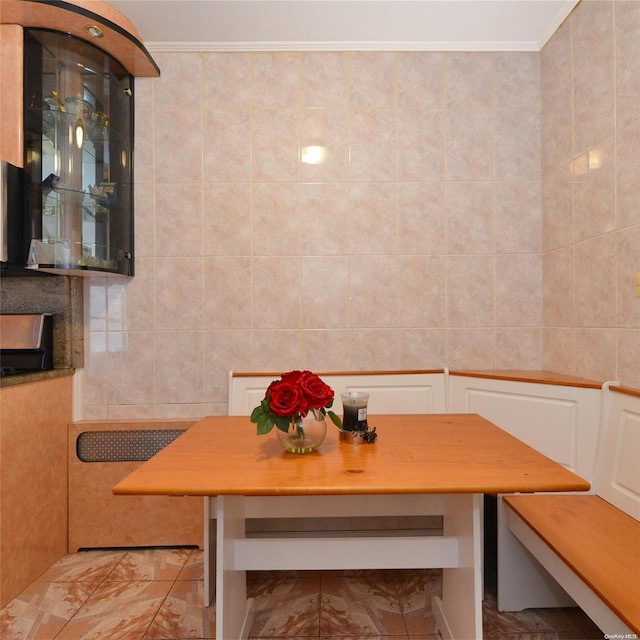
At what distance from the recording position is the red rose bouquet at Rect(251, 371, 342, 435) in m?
1.22

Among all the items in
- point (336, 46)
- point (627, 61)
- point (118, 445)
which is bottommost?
point (118, 445)

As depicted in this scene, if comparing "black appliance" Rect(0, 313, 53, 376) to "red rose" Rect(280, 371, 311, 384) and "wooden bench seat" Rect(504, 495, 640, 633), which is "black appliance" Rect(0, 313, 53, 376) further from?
"wooden bench seat" Rect(504, 495, 640, 633)

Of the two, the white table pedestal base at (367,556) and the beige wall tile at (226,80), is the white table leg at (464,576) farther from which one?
the beige wall tile at (226,80)

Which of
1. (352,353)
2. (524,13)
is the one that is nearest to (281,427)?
(352,353)

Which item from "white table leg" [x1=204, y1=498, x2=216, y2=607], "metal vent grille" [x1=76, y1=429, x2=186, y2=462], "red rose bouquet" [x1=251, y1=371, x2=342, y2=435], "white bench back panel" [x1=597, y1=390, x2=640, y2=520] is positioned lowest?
"white table leg" [x1=204, y1=498, x2=216, y2=607]

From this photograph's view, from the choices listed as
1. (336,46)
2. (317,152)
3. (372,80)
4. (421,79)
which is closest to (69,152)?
(317,152)

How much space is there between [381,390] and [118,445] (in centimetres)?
147

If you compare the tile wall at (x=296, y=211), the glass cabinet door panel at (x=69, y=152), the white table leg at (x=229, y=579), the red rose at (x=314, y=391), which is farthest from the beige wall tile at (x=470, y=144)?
the white table leg at (x=229, y=579)

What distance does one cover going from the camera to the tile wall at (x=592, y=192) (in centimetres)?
176

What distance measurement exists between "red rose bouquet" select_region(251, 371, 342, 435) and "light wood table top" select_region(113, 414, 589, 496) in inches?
4.3

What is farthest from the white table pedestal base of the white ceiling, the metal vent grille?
the white ceiling

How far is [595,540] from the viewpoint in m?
1.33

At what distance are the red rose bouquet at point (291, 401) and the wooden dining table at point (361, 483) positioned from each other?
110mm

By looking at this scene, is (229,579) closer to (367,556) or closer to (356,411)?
(367,556)
